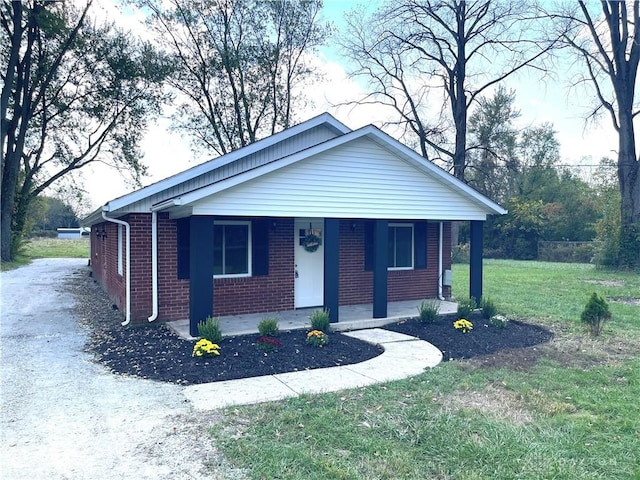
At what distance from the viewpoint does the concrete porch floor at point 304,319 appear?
8.19 meters

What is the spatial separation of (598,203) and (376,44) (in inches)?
841

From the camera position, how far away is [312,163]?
840cm

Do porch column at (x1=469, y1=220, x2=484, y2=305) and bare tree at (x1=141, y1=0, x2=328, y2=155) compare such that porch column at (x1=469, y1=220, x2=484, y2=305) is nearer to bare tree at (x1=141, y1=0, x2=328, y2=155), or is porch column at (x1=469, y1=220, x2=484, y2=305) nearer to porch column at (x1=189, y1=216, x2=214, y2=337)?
porch column at (x1=189, y1=216, x2=214, y2=337)

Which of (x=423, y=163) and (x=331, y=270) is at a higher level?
(x=423, y=163)

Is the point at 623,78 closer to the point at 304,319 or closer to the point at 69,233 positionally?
the point at 304,319

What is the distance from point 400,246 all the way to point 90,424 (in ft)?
28.5

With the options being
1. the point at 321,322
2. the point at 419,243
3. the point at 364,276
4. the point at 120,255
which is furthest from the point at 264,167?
the point at 419,243

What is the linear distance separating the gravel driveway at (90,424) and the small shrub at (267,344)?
1633 mm

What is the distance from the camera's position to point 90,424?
424cm

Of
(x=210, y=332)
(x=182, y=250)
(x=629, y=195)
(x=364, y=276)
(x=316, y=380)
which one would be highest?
(x=629, y=195)

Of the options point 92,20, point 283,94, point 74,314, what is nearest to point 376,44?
point 283,94

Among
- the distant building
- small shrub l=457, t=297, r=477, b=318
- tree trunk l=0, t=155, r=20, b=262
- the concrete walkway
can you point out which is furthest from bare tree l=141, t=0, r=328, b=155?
the distant building

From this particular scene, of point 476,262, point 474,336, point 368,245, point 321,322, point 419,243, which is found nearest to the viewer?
point 321,322

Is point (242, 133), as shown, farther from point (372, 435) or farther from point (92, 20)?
point (372, 435)
